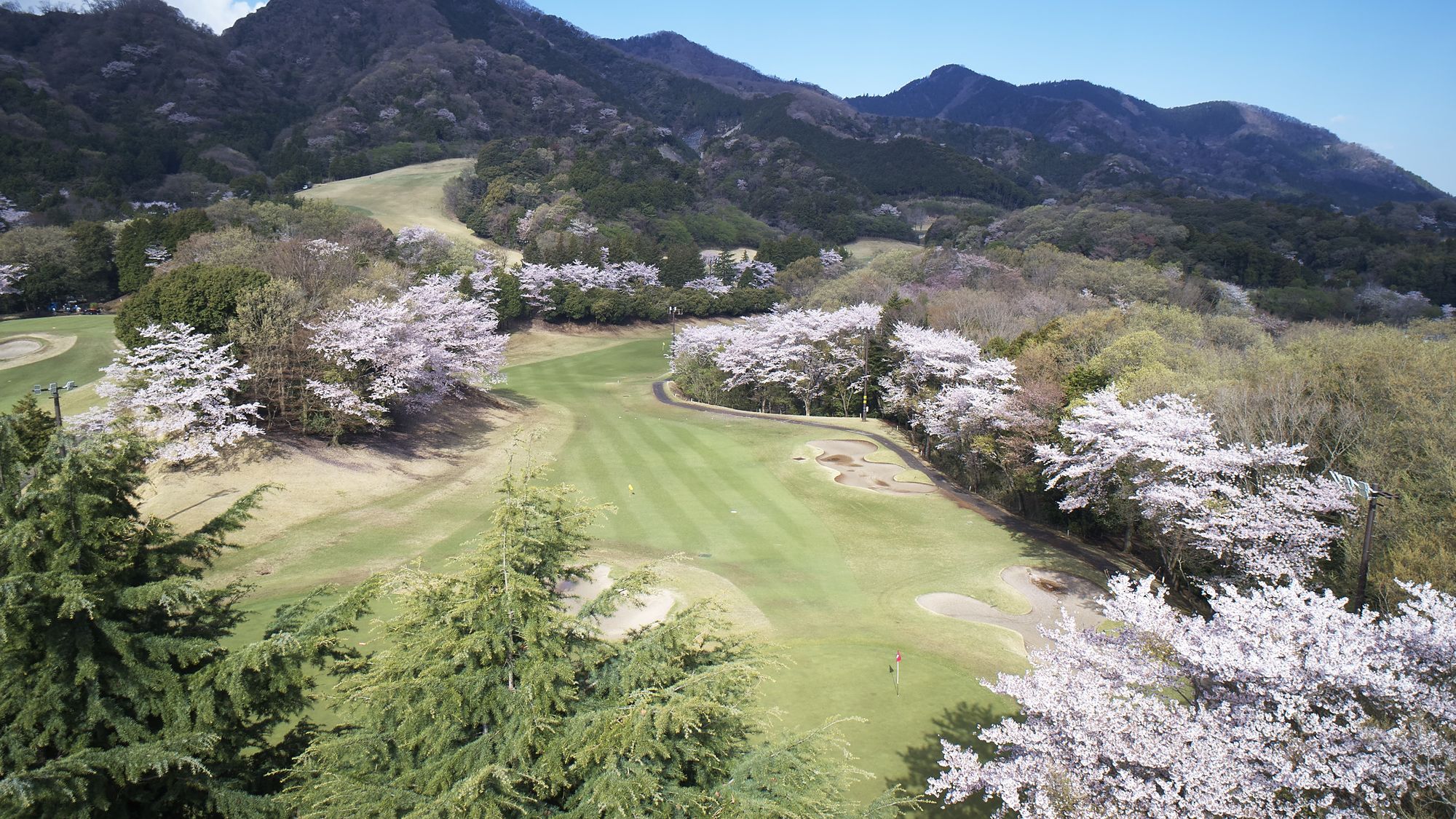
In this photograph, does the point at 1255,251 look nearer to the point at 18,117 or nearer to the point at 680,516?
the point at 680,516

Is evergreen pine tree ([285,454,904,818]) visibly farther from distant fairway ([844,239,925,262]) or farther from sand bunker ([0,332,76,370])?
distant fairway ([844,239,925,262])

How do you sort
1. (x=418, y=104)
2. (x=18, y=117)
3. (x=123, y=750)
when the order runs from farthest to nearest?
1. (x=418, y=104)
2. (x=18, y=117)
3. (x=123, y=750)

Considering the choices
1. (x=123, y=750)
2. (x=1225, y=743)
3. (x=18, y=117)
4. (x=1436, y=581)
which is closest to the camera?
(x=123, y=750)

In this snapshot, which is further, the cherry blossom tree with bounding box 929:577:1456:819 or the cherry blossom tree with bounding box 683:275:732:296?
the cherry blossom tree with bounding box 683:275:732:296

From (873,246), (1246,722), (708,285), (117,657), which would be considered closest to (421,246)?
(708,285)

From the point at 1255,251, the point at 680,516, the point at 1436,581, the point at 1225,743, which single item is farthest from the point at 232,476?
the point at 1255,251

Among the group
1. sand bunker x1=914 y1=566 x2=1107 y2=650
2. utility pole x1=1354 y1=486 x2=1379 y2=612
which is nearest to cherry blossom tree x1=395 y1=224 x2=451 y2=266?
sand bunker x1=914 y1=566 x2=1107 y2=650

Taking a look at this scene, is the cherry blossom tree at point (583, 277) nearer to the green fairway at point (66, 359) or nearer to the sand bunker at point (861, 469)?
the green fairway at point (66, 359)
